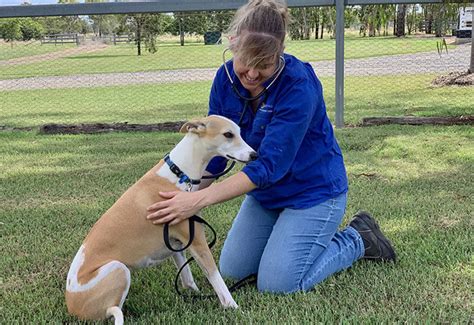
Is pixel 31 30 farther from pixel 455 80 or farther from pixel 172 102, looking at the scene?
pixel 455 80

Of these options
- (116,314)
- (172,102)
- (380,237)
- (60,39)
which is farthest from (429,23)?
(116,314)

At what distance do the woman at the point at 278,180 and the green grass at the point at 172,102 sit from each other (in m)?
5.30

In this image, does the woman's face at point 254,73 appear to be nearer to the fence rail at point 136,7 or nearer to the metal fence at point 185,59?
the metal fence at point 185,59

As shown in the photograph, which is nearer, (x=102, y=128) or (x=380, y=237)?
(x=380, y=237)

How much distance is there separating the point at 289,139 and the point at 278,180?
0.25m

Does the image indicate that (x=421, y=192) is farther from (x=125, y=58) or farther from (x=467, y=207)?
(x=125, y=58)

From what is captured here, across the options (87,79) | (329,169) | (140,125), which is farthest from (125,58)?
(329,169)

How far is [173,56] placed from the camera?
11.9 meters

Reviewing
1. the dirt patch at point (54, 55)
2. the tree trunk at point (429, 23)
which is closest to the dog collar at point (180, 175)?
the dirt patch at point (54, 55)

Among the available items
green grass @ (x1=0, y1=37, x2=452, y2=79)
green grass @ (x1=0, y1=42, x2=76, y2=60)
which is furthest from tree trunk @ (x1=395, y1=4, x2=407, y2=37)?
green grass @ (x1=0, y1=42, x2=76, y2=60)

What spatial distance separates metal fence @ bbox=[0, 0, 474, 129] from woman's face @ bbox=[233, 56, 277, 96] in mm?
4294

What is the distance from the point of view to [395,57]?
1559 centimetres

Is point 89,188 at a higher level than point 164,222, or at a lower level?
lower

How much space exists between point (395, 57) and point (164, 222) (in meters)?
13.8
